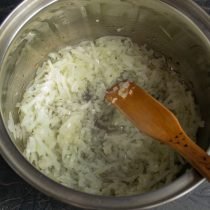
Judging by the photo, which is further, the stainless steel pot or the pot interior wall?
the pot interior wall

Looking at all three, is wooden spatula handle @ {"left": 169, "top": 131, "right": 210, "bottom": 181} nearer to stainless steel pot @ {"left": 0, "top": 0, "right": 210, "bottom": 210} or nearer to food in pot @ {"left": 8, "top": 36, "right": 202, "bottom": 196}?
stainless steel pot @ {"left": 0, "top": 0, "right": 210, "bottom": 210}

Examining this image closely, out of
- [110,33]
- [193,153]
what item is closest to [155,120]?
[193,153]

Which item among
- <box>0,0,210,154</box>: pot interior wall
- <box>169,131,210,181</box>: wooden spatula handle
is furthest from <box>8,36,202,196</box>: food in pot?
<box>169,131,210,181</box>: wooden spatula handle

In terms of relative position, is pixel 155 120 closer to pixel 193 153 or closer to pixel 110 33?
pixel 193 153

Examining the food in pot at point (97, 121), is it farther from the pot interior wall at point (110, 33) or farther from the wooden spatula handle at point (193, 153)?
the wooden spatula handle at point (193, 153)

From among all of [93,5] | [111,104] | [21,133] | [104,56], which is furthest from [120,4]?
[21,133]

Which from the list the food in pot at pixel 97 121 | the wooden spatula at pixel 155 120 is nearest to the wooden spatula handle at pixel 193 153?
the wooden spatula at pixel 155 120
